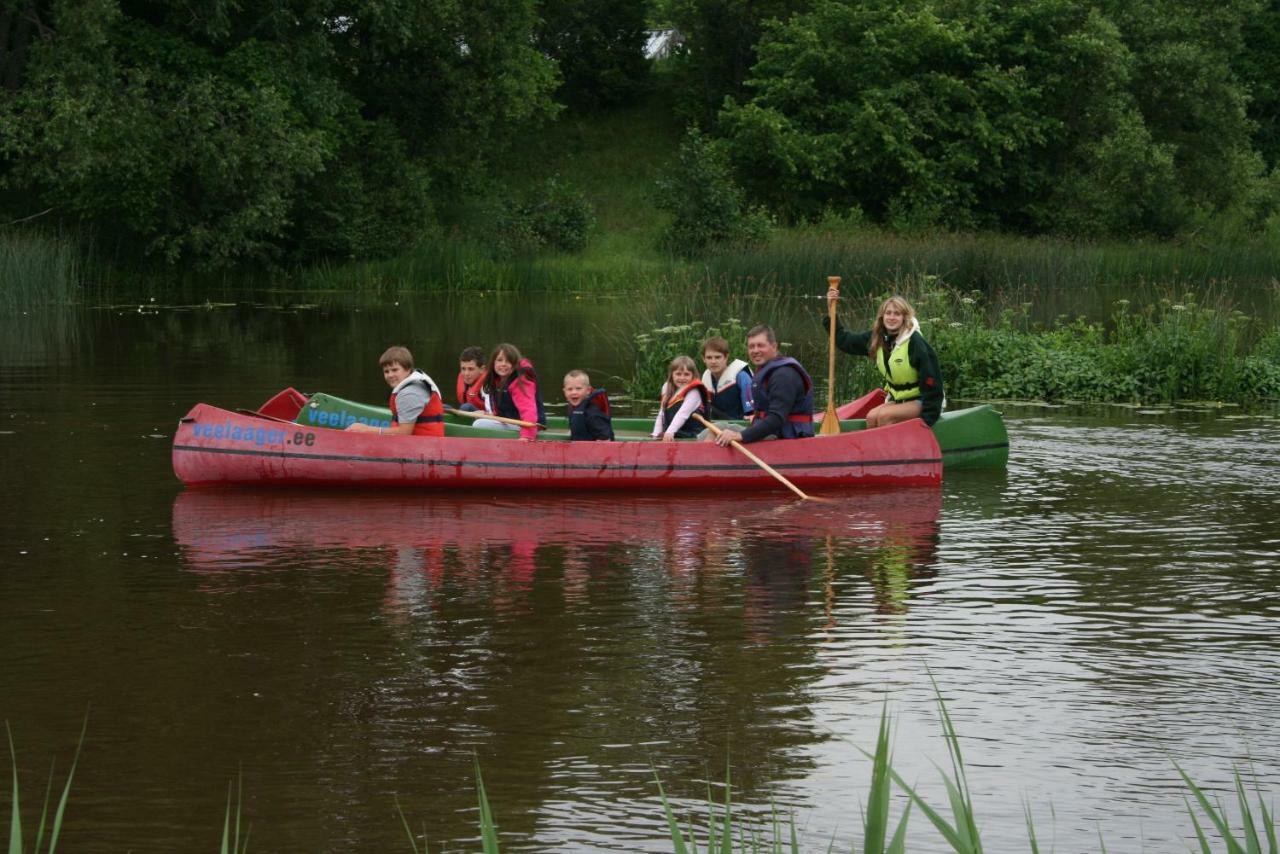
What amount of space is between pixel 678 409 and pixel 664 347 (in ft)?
13.6

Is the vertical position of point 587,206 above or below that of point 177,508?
above

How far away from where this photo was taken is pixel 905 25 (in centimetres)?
4041

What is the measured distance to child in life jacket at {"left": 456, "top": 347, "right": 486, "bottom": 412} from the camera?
39.8 ft

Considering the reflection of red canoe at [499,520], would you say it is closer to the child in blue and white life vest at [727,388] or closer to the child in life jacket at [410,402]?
the child in life jacket at [410,402]

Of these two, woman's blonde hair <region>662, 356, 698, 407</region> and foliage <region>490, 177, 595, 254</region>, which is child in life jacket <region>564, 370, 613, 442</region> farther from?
foliage <region>490, 177, 595, 254</region>

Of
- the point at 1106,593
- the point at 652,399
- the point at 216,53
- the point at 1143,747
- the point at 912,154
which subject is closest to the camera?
the point at 1143,747

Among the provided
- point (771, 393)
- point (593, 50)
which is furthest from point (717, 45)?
point (771, 393)

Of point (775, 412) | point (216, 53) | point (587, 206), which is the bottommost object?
point (775, 412)

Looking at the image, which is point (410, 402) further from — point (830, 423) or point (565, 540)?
point (830, 423)

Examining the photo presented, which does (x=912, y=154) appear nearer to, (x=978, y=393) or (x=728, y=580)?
(x=978, y=393)

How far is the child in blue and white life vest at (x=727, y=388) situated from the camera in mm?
12023

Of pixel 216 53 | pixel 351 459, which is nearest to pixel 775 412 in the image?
pixel 351 459

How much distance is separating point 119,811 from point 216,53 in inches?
1148

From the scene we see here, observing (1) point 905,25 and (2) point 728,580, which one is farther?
(1) point 905,25
